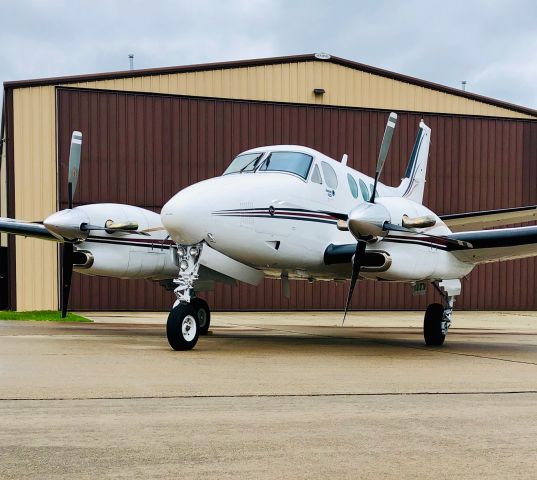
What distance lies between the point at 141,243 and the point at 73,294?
535 inches

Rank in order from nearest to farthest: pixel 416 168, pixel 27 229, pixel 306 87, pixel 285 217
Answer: pixel 285 217
pixel 27 229
pixel 416 168
pixel 306 87

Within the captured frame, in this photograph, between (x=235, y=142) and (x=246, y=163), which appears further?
(x=235, y=142)

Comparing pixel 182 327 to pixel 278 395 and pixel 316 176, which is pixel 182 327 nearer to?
pixel 316 176

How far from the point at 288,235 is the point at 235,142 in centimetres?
1858

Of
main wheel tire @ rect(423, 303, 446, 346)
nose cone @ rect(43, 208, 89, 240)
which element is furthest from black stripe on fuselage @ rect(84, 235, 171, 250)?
main wheel tire @ rect(423, 303, 446, 346)

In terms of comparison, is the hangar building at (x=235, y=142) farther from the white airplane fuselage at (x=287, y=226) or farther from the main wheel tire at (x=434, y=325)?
the white airplane fuselage at (x=287, y=226)

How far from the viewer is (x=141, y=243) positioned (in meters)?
15.8

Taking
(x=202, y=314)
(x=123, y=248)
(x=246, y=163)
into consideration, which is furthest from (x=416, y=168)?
(x=123, y=248)

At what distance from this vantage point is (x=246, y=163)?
1324 centimetres

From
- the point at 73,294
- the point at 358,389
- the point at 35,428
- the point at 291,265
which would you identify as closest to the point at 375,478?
the point at 35,428

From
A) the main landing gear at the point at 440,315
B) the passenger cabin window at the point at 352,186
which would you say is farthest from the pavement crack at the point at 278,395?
the passenger cabin window at the point at 352,186

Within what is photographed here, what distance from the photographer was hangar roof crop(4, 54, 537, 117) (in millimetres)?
28469

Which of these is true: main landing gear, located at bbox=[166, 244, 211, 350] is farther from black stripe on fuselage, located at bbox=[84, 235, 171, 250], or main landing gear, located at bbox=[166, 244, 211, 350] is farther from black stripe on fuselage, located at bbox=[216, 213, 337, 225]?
black stripe on fuselage, located at bbox=[84, 235, 171, 250]

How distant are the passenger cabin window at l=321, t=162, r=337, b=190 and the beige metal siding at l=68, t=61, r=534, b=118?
17.5m
